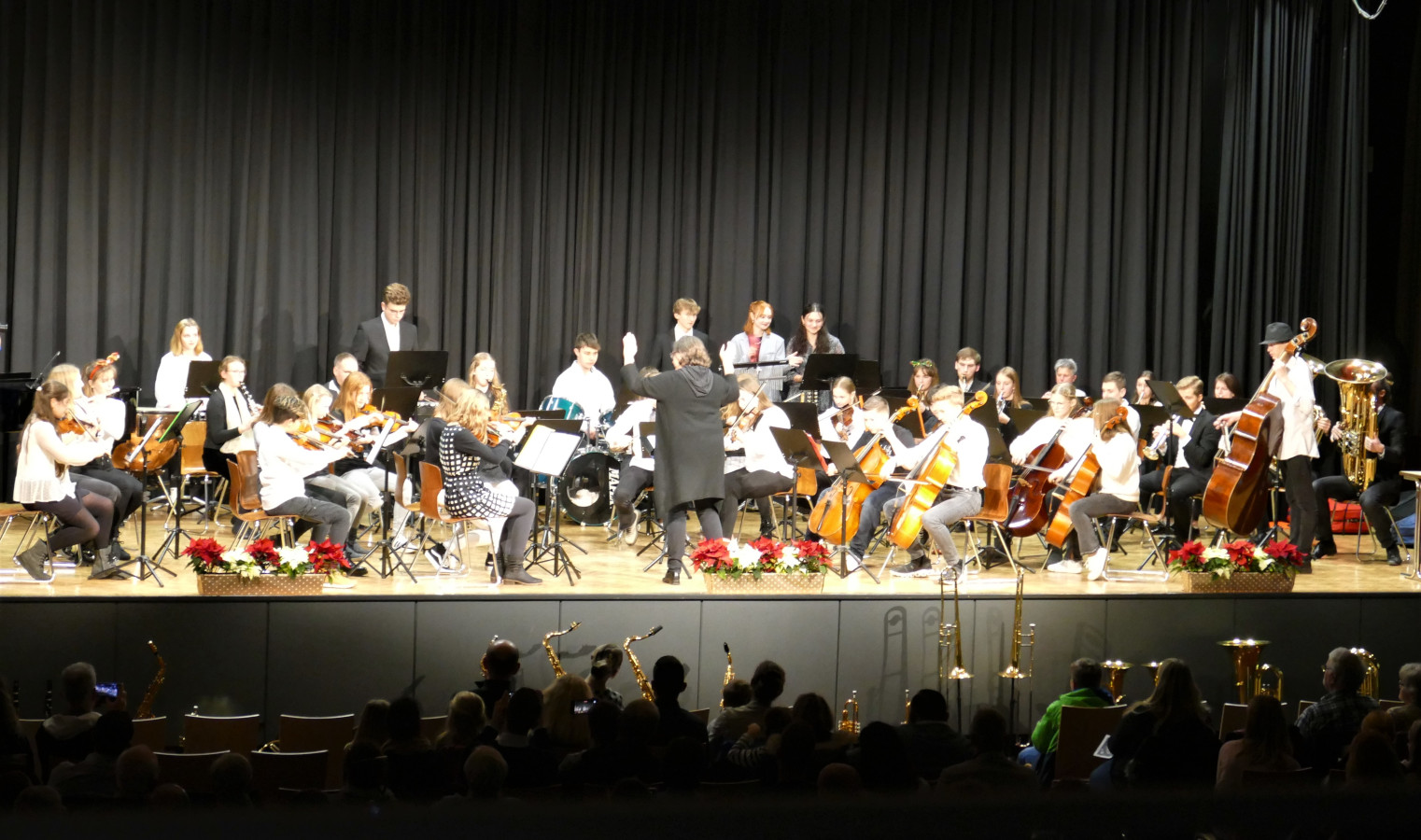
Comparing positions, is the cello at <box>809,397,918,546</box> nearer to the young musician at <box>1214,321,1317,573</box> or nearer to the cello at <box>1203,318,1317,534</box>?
the cello at <box>1203,318,1317,534</box>

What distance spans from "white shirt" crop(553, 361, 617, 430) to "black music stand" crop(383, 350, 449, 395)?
2.10 metres

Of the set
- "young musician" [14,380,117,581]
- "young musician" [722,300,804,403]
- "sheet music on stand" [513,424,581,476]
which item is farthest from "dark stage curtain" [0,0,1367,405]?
"sheet music on stand" [513,424,581,476]

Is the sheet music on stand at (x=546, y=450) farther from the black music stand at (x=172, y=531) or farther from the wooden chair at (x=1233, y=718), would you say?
the wooden chair at (x=1233, y=718)

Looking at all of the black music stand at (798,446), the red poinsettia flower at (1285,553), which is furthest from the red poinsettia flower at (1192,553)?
the black music stand at (798,446)

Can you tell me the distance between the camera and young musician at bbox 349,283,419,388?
10.9 meters

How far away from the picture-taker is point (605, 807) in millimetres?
742

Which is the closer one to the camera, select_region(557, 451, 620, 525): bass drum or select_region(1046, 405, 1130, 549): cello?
select_region(1046, 405, 1130, 549): cello

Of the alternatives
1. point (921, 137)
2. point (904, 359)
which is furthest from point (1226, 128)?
point (904, 359)

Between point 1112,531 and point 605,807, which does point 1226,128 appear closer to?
point 1112,531

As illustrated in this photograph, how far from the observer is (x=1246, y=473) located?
28.1 ft

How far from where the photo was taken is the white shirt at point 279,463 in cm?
780

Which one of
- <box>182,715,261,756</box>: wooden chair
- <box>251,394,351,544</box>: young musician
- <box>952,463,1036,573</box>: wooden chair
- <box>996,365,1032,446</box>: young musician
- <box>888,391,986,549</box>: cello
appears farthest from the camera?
<box>996,365,1032,446</box>: young musician

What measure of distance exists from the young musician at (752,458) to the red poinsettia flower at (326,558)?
2658 millimetres

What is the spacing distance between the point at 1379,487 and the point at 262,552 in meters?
7.47
